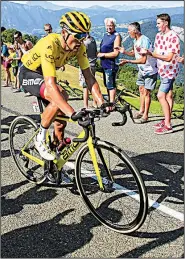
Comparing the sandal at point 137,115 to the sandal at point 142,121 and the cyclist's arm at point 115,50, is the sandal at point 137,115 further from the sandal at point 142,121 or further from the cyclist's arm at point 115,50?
the cyclist's arm at point 115,50

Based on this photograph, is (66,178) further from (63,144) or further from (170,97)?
(170,97)

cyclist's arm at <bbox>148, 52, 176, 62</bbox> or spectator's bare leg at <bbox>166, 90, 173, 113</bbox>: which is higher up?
cyclist's arm at <bbox>148, 52, 176, 62</bbox>

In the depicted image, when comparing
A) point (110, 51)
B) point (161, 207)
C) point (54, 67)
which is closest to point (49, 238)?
point (161, 207)

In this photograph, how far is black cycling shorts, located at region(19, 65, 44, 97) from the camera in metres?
4.52

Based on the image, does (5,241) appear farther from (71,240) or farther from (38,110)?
(38,110)

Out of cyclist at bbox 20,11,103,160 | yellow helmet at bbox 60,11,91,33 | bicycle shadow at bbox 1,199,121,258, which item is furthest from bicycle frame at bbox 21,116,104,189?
yellow helmet at bbox 60,11,91,33

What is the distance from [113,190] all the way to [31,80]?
1.61 meters

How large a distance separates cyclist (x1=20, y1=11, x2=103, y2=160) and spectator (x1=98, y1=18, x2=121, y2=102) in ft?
12.4

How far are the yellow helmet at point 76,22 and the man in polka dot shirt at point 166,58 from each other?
11.4 ft

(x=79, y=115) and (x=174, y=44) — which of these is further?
(x=174, y=44)

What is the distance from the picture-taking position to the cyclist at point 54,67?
3.90m

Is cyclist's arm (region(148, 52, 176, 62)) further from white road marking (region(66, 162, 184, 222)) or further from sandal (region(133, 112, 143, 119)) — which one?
white road marking (region(66, 162, 184, 222))

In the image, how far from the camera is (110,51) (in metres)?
8.33

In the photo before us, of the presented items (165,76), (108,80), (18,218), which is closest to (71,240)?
(18,218)
